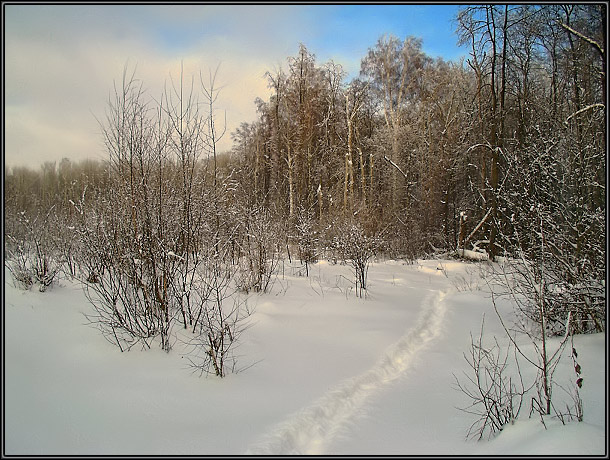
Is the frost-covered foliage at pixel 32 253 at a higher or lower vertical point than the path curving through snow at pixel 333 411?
higher

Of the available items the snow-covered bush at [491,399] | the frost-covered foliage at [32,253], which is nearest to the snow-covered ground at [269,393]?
the snow-covered bush at [491,399]

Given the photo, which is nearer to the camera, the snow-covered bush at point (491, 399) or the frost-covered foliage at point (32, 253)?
the snow-covered bush at point (491, 399)

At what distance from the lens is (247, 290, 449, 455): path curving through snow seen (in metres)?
3.02

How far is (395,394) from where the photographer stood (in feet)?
13.3

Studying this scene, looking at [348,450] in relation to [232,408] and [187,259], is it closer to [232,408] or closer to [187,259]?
[232,408]

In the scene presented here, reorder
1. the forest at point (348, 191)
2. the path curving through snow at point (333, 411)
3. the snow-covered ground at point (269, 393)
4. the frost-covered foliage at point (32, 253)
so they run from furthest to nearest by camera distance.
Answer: the frost-covered foliage at point (32, 253) < the forest at point (348, 191) < the path curving through snow at point (333, 411) < the snow-covered ground at point (269, 393)

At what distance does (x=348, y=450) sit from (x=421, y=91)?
22.5 m

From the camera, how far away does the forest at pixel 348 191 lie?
16.1ft

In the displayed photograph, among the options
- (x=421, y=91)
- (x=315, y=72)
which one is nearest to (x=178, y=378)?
(x=315, y=72)

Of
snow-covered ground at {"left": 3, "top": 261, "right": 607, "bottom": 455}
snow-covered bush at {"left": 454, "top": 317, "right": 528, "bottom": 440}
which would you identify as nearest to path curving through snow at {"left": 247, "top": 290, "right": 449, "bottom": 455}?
snow-covered ground at {"left": 3, "top": 261, "right": 607, "bottom": 455}

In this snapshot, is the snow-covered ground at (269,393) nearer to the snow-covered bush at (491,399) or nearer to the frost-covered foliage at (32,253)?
the snow-covered bush at (491,399)

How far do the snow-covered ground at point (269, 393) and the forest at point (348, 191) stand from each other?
0.44m

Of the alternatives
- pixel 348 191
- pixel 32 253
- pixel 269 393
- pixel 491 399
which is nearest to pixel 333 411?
pixel 269 393

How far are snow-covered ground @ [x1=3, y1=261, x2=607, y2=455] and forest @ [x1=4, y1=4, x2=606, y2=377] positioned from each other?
44cm
